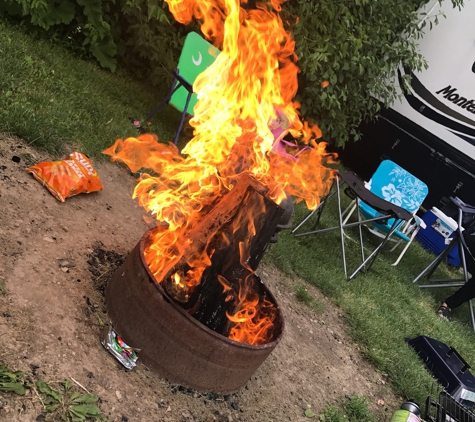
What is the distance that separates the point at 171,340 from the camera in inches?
100

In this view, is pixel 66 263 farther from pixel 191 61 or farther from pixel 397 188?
pixel 397 188

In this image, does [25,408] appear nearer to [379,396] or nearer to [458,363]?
[379,396]

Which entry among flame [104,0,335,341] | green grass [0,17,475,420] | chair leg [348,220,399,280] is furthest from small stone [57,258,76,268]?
chair leg [348,220,399,280]

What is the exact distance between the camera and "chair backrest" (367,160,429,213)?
7465 millimetres

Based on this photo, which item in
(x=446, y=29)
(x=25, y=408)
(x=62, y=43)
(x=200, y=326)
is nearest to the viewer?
(x=25, y=408)

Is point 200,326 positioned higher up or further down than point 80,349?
higher up

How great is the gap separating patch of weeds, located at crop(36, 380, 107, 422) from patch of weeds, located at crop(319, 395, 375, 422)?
5.69 feet

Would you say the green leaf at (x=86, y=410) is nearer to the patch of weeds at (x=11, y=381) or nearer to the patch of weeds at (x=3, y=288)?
the patch of weeds at (x=11, y=381)

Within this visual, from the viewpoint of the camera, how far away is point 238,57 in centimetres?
337

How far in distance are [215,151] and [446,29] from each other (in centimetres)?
691

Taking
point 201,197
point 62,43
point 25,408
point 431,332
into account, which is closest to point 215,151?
point 201,197

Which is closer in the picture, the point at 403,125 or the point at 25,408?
the point at 25,408

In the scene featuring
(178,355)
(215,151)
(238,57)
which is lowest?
(178,355)

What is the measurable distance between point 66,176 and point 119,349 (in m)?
1.67
